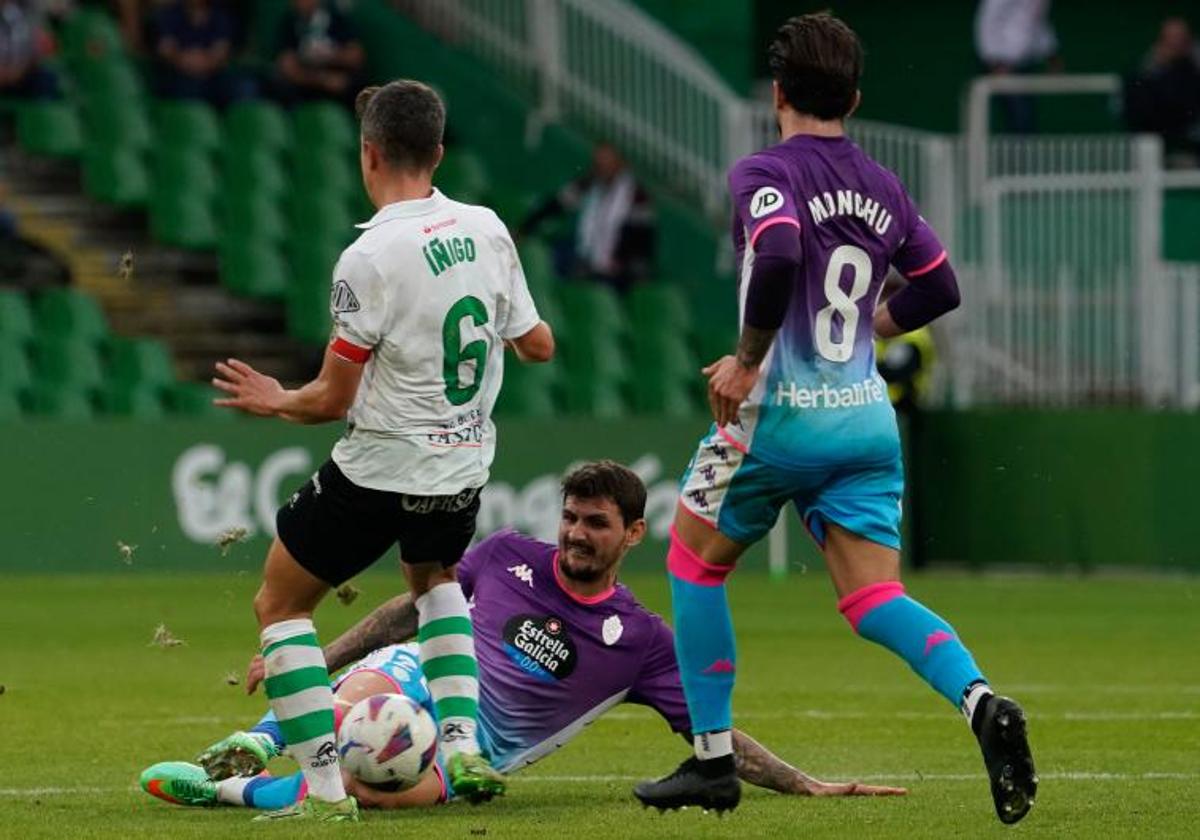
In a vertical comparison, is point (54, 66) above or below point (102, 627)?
above

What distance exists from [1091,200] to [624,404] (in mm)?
3695

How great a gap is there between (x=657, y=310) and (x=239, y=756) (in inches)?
501

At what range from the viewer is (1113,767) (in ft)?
29.8

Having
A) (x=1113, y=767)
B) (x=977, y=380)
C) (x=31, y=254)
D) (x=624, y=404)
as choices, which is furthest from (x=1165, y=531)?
(x=1113, y=767)

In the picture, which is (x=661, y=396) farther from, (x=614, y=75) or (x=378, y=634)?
(x=378, y=634)

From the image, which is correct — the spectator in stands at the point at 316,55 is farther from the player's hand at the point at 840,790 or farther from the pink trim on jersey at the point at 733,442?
the pink trim on jersey at the point at 733,442

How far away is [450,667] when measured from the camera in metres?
7.78

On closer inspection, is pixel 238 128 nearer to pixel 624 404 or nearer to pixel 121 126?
pixel 121 126

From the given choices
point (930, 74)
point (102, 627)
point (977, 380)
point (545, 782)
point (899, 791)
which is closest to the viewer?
point (899, 791)

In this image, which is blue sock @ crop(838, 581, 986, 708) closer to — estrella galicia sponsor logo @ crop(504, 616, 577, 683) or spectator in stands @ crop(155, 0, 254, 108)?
estrella galicia sponsor logo @ crop(504, 616, 577, 683)

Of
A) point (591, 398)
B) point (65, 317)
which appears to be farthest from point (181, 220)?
point (591, 398)

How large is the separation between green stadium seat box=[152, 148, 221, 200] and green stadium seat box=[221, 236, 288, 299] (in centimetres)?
45

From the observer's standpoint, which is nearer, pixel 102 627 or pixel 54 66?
pixel 102 627

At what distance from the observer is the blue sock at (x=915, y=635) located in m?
7.20
